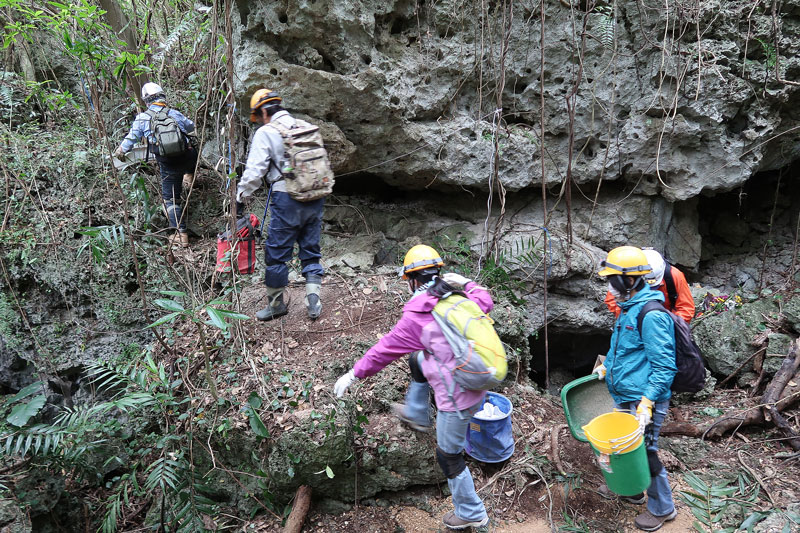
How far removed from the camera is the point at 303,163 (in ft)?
12.2

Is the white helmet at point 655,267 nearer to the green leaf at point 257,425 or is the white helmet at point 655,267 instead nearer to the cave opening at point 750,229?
the green leaf at point 257,425

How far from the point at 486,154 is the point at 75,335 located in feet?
16.8

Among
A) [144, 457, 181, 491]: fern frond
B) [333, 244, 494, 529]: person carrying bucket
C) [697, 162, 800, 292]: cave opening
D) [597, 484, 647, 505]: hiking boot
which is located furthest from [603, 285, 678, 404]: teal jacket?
[697, 162, 800, 292]: cave opening

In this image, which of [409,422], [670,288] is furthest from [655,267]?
[409,422]

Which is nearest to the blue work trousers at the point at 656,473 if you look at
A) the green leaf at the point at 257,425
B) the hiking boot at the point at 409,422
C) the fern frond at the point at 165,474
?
the hiking boot at the point at 409,422

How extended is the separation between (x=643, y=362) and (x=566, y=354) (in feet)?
12.4

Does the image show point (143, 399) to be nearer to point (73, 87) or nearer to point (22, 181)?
point (22, 181)

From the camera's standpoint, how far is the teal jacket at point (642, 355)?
2680 millimetres

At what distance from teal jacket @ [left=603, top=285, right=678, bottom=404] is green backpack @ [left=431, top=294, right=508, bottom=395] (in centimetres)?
95

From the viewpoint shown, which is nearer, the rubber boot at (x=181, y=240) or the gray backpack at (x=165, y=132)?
the gray backpack at (x=165, y=132)

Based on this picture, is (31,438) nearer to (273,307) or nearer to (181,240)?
(273,307)

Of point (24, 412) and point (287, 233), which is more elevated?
point (287, 233)

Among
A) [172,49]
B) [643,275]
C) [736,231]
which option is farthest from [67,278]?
[736,231]

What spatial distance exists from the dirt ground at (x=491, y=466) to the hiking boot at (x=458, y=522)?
15 centimetres
